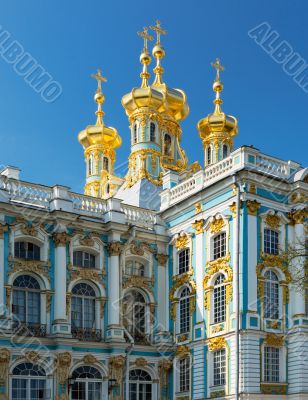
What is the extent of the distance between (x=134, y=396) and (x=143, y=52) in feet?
61.2

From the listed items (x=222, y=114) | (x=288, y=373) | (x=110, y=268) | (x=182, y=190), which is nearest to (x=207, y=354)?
(x=288, y=373)

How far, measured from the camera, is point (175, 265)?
30688 mm

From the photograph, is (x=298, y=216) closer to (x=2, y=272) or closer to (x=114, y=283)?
(x=114, y=283)

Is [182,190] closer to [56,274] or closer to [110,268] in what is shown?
[110,268]

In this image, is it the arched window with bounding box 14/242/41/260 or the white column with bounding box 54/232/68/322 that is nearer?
the white column with bounding box 54/232/68/322

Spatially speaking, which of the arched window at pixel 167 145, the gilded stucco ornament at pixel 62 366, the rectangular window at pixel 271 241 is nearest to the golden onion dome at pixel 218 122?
the arched window at pixel 167 145

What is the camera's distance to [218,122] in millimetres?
40812

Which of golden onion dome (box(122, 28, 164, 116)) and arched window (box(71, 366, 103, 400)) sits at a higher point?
golden onion dome (box(122, 28, 164, 116))

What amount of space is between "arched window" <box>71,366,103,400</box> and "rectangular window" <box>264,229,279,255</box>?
24.5ft

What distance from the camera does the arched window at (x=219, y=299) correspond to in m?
27.6

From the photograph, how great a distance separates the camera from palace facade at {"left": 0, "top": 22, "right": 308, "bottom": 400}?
2666 centimetres

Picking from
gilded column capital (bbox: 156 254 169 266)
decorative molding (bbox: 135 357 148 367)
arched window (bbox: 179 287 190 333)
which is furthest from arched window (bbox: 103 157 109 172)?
decorative molding (bbox: 135 357 148 367)

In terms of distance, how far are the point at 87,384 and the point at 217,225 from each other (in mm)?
7251

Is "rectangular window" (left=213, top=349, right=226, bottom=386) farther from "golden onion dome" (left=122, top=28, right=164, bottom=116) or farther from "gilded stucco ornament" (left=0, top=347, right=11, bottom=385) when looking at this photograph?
"golden onion dome" (left=122, top=28, right=164, bottom=116)
